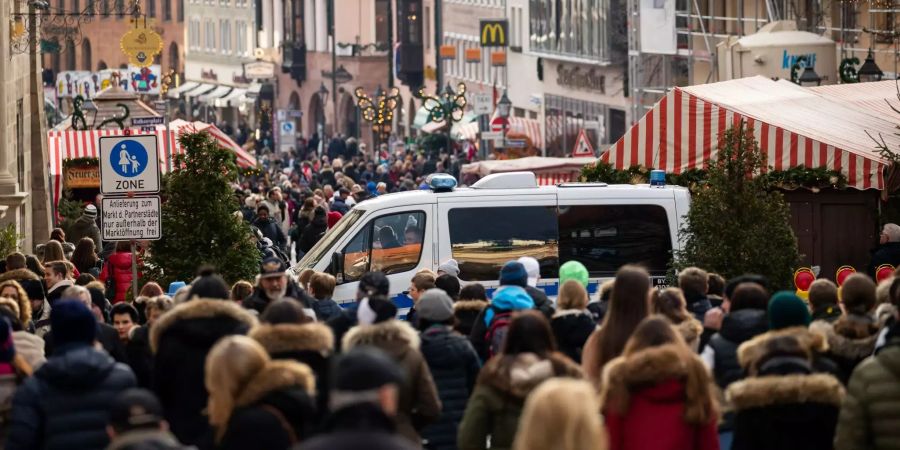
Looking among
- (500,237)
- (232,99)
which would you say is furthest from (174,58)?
(500,237)

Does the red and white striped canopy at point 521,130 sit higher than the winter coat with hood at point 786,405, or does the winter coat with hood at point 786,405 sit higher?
the red and white striped canopy at point 521,130

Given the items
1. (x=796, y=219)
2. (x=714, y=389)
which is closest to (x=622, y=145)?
(x=796, y=219)

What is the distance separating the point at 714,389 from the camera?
8414 mm

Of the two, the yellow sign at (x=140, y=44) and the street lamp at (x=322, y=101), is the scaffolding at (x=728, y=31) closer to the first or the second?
the yellow sign at (x=140, y=44)

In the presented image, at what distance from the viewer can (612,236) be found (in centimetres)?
1828

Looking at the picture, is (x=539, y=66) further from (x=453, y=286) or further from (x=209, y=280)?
(x=209, y=280)

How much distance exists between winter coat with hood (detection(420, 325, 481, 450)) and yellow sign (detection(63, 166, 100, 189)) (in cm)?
2287

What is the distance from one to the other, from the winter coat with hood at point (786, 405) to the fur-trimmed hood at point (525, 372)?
2.35ft

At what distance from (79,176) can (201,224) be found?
14814mm

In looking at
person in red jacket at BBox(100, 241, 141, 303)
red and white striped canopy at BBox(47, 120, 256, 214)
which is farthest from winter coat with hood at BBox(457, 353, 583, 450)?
red and white striped canopy at BBox(47, 120, 256, 214)

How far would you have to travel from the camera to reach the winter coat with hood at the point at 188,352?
9438mm

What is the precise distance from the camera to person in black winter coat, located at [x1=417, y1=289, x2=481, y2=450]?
1028cm

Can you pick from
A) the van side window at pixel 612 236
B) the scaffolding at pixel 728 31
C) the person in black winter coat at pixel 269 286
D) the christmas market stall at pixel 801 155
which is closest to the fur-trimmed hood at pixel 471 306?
the person in black winter coat at pixel 269 286

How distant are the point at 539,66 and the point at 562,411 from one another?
5766 cm
